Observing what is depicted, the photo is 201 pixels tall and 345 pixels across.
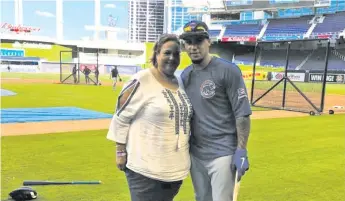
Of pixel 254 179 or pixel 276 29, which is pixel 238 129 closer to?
pixel 254 179

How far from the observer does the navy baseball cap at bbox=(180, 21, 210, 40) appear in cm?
304

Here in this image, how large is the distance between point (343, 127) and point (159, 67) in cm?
1093

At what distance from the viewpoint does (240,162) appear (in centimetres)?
295

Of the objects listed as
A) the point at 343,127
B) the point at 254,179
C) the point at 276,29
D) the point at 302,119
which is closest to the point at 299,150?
the point at 254,179

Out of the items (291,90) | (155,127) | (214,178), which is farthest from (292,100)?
(155,127)

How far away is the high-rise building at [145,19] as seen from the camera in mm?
88562

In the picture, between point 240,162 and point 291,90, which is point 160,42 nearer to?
point 240,162

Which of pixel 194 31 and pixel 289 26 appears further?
Result: pixel 289 26

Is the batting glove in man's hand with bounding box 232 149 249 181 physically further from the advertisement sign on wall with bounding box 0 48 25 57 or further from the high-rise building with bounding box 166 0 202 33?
the high-rise building with bounding box 166 0 202 33

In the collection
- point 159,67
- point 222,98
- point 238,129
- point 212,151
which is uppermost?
point 159,67

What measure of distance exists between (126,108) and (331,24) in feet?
170

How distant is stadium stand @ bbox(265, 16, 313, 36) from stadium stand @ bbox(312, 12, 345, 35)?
1.75 meters

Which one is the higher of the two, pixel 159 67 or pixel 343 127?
pixel 159 67

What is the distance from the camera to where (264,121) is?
1339cm
